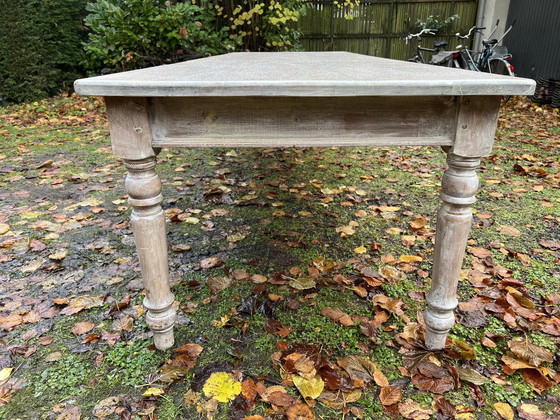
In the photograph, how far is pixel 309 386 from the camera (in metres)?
1.23

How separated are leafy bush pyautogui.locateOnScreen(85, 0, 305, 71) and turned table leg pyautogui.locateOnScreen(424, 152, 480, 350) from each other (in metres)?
5.37

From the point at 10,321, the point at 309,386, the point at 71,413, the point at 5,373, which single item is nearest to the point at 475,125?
the point at 309,386

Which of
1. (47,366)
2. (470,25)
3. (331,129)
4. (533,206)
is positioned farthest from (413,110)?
(470,25)

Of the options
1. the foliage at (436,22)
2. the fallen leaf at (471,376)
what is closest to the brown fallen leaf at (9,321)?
the fallen leaf at (471,376)

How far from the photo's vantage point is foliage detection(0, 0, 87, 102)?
5633 millimetres

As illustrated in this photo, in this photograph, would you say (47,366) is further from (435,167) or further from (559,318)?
(435,167)

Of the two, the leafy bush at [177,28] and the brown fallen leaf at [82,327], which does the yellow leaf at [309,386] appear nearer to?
the brown fallen leaf at [82,327]

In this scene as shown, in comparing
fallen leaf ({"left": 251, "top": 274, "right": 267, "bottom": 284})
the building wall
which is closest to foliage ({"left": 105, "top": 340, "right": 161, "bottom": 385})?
fallen leaf ({"left": 251, "top": 274, "right": 267, "bottom": 284})

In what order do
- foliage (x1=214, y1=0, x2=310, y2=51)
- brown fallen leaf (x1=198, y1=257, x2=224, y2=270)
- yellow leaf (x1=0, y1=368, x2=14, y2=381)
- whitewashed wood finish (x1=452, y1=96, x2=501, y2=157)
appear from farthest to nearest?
foliage (x1=214, y1=0, x2=310, y2=51)
brown fallen leaf (x1=198, y1=257, x2=224, y2=270)
yellow leaf (x1=0, y1=368, x2=14, y2=381)
whitewashed wood finish (x1=452, y1=96, x2=501, y2=157)

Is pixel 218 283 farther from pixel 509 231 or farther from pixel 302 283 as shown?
pixel 509 231

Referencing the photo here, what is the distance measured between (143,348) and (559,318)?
65.4 inches

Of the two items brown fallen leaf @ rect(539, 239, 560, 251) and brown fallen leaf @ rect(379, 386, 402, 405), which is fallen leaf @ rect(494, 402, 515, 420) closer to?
brown fallen leaf @ rect(379, 386, 402, 405)

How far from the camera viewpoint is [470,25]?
8352 millimetres

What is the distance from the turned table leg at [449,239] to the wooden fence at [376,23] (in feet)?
26.5
